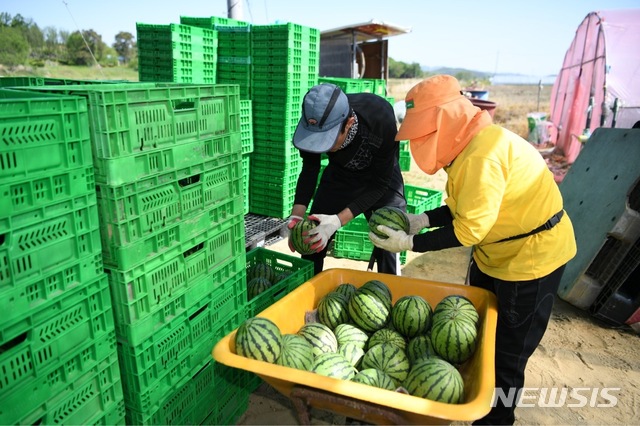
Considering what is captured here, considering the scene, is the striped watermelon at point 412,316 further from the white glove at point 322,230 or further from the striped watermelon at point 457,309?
the white glove at point 322,230

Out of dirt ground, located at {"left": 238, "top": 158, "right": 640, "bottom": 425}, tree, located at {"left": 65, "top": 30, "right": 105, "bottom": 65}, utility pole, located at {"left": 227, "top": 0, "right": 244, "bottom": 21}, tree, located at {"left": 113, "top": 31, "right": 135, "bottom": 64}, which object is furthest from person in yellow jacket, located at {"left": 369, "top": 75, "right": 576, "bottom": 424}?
tree, located at {"left": 113, "top": 31, "right": 135, "bottom": 64}

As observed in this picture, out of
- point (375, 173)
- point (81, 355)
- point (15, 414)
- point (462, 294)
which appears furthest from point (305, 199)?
point (15, 414)

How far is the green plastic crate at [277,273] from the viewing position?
3.12 metres

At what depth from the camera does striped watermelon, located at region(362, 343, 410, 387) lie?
2.35 metres

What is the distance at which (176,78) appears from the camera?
17.0 ft

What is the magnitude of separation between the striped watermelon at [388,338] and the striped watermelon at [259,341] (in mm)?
638

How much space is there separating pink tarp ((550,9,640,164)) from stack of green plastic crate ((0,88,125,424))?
9.10 m

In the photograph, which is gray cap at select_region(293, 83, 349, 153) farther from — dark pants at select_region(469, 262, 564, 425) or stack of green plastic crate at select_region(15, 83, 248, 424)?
dark pants at select_region(469, 262, 564, 425)

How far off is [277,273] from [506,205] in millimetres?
2058

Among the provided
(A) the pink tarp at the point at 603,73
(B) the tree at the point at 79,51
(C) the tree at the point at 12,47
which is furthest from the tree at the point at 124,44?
(A) the pink tarp at the point at 603,73

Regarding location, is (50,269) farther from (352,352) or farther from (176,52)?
(176,52)

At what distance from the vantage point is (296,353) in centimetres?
226

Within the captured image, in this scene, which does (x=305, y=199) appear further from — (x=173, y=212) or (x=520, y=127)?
(x=520, y=127)

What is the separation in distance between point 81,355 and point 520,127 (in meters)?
21.4
